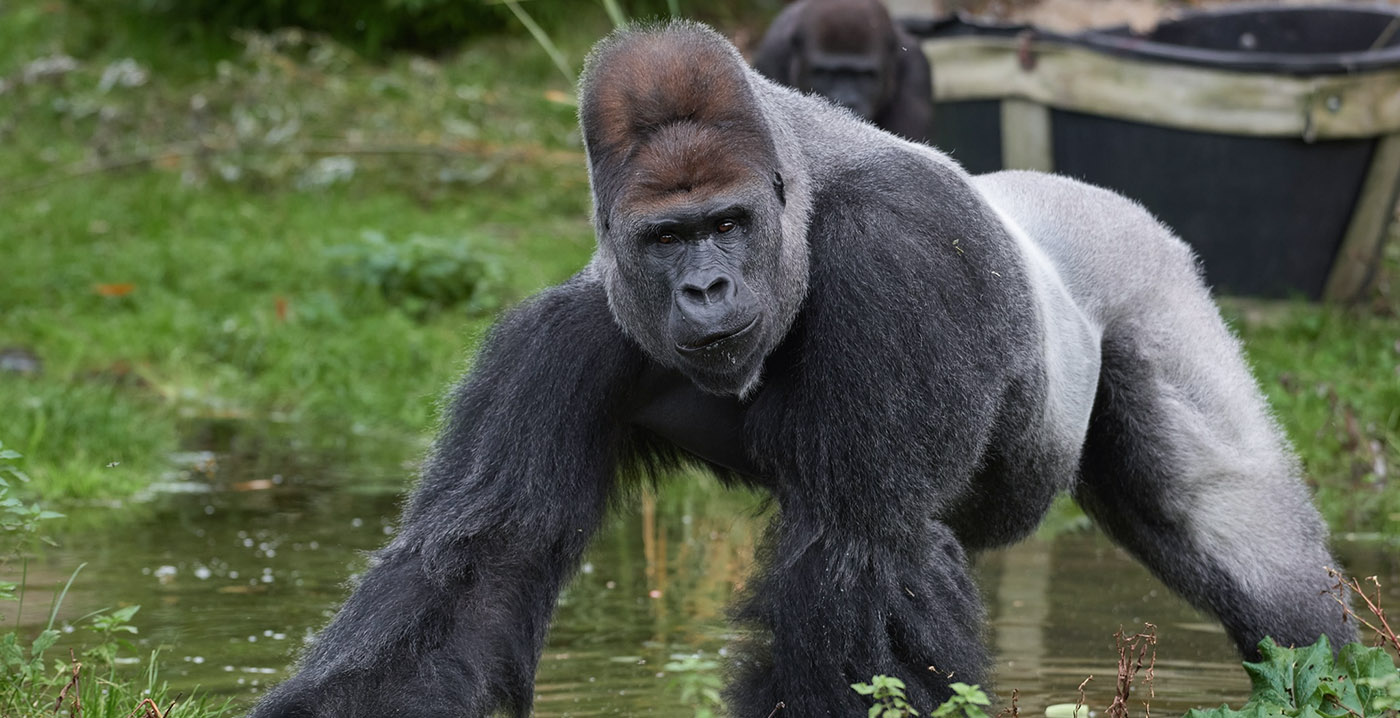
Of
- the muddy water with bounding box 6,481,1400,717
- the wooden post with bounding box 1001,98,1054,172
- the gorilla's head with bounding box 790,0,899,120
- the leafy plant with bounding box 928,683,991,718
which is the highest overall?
the gorilla's head with bounding box 790,0,899,120

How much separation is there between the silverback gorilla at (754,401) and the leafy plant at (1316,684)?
1.77ft

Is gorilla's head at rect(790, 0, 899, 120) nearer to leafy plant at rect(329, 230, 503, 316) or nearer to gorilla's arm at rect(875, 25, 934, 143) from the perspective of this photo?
gorilla's arm at rect(875, 25, 934, 143)

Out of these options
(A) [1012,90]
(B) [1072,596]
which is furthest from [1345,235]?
(B) [1072,596]

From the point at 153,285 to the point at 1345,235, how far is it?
234 inches

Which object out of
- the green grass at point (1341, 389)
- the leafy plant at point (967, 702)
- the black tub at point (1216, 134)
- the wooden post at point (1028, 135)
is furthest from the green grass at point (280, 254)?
the leafy plant at point (967, 702)

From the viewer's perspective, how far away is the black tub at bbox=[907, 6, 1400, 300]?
7.79m

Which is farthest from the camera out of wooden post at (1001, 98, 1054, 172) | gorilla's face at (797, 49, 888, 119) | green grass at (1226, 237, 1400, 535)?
wooden post at (1001, 98, 1054, 172)

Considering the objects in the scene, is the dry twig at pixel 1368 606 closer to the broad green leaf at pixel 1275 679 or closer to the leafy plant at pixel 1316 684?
the leafy plant at pixel 1316 684

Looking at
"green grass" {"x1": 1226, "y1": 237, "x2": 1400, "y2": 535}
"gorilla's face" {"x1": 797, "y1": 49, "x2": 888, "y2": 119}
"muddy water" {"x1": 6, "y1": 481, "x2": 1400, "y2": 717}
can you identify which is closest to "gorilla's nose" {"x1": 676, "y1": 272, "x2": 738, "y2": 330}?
"muddy water" {"x1": 6, "y1": 481, "x2": 1400, "y2": 717}

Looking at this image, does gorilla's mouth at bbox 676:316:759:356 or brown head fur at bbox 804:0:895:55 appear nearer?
gorilla's mouth at bbox 676:316:759:356

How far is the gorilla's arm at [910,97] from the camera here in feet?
26.6

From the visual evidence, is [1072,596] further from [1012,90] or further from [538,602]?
[1012,90]

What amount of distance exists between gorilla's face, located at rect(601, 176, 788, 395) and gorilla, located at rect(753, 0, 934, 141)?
4698mm

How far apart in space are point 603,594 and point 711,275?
237 centimetres
